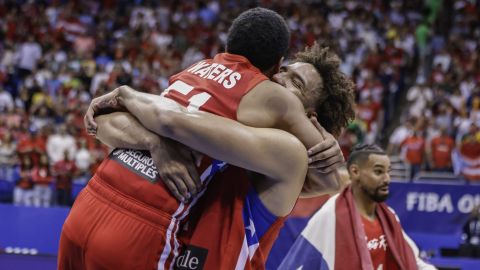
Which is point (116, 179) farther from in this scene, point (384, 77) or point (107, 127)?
point (384, 77)

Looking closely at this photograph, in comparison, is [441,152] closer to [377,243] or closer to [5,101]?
[5,101]

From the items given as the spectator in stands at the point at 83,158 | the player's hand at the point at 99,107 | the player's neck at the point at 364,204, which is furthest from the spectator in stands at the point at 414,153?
the player's hand at the point at 99,107

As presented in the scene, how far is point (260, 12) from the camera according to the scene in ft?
9.80

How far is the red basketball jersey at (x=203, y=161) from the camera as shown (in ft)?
9.41

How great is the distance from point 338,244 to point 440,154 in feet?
29.4

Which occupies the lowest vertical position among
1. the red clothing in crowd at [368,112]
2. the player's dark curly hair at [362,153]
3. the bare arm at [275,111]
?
the red clothing in crowd at [368,112]

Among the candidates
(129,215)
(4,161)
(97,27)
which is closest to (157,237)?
(129,215)

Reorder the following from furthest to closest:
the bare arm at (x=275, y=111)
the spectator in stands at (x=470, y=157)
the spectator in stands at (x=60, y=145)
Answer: the spectator in stands at (x=470, y=157) → the spectator in stands at (x=60, y=145) → the bare arm at (x=275, y=111)

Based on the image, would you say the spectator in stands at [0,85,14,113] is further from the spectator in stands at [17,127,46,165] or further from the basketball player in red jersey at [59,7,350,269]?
the basketball player in red jersey at [59,7,350,269]

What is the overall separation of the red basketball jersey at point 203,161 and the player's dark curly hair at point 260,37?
43mm

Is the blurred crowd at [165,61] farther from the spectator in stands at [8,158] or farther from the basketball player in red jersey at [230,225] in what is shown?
the basketball player in red jersey at [230,225]

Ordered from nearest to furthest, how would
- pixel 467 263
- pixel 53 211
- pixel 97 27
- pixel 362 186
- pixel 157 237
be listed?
1. pixel 157 237
2. pixel 362 186
3. pixel 467 263
4. pixel 53 211
5. pixel 97 27

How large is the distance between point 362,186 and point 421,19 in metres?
15.5

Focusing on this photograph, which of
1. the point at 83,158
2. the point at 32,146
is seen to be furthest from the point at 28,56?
the point at 83,158
